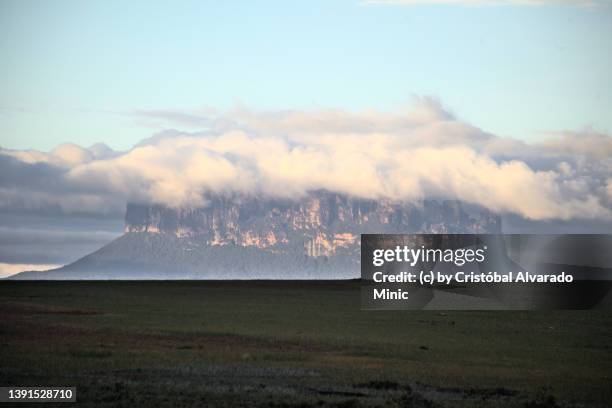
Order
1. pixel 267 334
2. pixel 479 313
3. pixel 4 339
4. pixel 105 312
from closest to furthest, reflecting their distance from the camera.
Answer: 1. pixel 4 339
2. pixel 267 334
3. pixel 105 312
4. pixel 479 313

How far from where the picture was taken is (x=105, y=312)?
265 feet

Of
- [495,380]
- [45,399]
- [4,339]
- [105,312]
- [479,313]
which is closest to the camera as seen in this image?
[45,399]

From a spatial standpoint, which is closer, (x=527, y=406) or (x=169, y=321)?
(x=527, y=406)

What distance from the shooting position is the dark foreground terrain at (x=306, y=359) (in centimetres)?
3259

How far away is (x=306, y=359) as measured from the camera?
1769 inches

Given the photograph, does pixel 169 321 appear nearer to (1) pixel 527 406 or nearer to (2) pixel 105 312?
(2) pixel 105 312

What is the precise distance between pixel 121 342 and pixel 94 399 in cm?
2079

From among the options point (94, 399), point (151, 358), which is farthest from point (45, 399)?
point (151, 358)

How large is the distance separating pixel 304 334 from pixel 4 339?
62.7 ft

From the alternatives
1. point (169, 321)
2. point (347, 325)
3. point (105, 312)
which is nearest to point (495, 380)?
point (347, 325)

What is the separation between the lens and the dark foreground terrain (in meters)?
32.6

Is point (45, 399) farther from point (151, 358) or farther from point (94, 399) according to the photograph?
point (151, 358)

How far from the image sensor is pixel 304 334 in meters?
60.1

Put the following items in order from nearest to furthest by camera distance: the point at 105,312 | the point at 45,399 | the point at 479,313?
1. the point at 45,399
2. the point at 105,312
3. the point at 479,313
